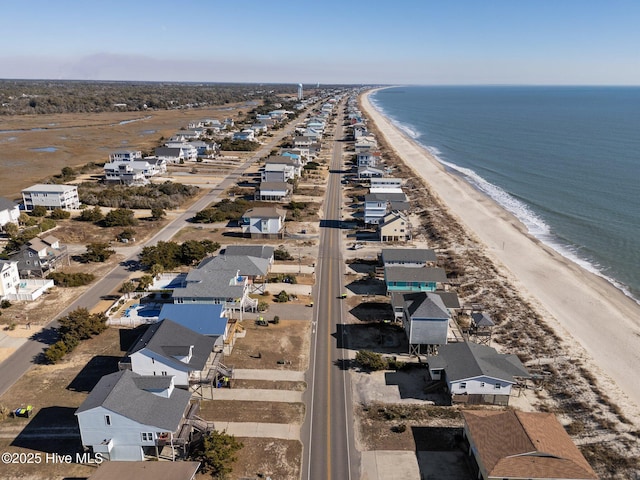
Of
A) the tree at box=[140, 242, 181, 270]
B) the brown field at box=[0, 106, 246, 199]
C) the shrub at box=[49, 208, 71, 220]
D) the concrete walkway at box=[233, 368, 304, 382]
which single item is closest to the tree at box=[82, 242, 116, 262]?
the tree at box=[140, 242, 181, 270]

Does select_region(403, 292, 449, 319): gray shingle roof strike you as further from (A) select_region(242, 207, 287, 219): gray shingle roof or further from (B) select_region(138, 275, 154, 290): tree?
(A) select_region(242, 207, 287, 219): gray shingle roof

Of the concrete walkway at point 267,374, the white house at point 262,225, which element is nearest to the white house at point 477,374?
the concrete walkway at point 267,374

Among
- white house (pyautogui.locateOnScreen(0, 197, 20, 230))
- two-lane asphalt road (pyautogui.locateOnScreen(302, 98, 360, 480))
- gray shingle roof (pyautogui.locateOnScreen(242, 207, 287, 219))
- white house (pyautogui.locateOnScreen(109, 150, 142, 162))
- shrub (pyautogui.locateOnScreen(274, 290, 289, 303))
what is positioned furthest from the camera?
white house (pyautogui.locateOnScreen(109, 150, 142, 162))

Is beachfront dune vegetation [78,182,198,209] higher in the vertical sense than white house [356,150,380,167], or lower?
lower

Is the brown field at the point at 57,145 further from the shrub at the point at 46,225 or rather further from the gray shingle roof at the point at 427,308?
the gray shingle roof at the point at 427,308

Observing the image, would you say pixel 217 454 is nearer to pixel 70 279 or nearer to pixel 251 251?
pixel 251 251

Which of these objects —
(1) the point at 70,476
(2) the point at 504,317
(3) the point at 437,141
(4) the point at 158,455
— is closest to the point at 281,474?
(4) the point at 158,455
